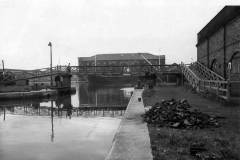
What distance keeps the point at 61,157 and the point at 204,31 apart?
26.8 metres

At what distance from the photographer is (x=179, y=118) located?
995 cm

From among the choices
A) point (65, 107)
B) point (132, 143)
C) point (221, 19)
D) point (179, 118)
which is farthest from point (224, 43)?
point (132, 143)

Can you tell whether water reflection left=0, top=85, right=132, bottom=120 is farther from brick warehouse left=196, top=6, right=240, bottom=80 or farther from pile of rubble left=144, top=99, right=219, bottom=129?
brick warehouse left=196, top=6, right=240, bottom=80

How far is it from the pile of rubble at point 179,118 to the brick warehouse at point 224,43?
6923mm

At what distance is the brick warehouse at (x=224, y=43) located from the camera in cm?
1928

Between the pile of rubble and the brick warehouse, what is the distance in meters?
6.92

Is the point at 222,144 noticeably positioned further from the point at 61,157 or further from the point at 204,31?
the point at 204,31

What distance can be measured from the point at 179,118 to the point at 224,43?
1421 centimetres

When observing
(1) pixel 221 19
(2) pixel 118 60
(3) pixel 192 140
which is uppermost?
(2) pixel 118 60

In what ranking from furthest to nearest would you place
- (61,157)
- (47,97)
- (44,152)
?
(47,97)
(44,152)
(61,157)

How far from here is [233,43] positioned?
Answer: 1967 centimetres

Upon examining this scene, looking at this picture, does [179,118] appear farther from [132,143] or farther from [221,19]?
[221,19]

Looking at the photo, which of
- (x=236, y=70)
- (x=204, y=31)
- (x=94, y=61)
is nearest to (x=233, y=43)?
(x=236, y=70)

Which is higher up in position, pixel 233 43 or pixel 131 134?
pixel 233 43
